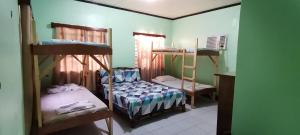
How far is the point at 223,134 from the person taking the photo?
1710mm

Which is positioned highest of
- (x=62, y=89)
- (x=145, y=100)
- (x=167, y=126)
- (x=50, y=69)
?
(x=50, y=69)

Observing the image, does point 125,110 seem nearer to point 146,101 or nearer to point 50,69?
point 146,101

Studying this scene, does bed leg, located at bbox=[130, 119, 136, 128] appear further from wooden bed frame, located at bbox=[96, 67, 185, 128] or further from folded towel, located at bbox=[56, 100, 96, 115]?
folded towel, located at bbox=[56, 100, 96, 115]

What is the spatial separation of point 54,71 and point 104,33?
4.84 feet

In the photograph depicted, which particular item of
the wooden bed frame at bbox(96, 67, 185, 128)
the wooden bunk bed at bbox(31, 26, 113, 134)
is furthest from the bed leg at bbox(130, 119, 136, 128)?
the wooden bunk bed at bbox(31, 26, 113, 134)

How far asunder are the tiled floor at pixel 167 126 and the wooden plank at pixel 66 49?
134 cm

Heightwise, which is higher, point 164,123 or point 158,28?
point 158,28

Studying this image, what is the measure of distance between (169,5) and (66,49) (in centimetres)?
285

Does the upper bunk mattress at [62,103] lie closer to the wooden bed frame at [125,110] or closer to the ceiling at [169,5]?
the wooden bed frame at [125,110]

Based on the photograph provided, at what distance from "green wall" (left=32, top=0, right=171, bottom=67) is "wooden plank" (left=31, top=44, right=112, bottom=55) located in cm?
181

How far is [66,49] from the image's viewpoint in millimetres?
2061

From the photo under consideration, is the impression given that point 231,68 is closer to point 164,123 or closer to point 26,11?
point 164,123

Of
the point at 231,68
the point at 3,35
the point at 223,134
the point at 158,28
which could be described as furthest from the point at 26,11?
the point at 231,68

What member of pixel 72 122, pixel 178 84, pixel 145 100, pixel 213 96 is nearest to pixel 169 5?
pixel 178 84
